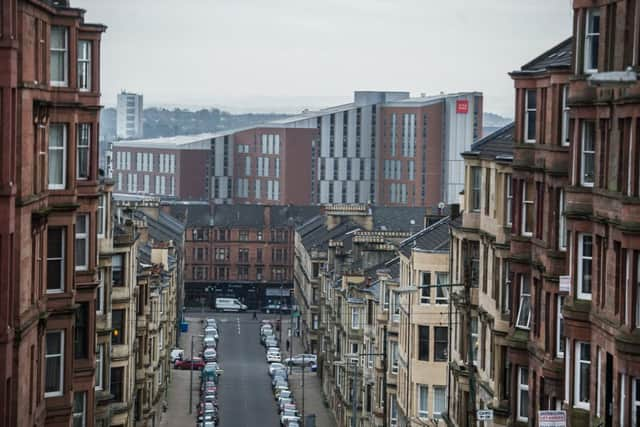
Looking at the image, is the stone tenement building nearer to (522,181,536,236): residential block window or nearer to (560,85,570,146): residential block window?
(522,181,536,236): residential block window

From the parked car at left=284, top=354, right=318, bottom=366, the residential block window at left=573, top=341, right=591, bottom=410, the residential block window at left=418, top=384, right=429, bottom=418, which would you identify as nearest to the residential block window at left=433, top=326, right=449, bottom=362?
the residential block window at left=418, top=384, right=429, bottom=418

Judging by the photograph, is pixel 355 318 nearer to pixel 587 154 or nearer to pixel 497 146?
pixel 497 146

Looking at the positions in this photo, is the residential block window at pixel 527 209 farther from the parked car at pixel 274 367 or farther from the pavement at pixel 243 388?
the parked car at pixel 274 367

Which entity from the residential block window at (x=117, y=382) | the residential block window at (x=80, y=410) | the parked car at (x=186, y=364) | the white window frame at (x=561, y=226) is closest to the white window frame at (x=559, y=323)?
the white window frame at (x=561, y=226)

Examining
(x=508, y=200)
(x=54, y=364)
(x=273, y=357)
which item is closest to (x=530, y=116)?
(x=508, y=200)

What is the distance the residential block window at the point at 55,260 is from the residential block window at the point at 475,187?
19527 mm

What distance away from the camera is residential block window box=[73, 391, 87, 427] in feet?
149

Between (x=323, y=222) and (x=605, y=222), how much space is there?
5177 inches

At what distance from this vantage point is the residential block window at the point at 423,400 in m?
66.1

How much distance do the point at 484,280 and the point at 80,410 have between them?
48.8 feet

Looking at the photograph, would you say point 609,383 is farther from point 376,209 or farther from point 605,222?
point 376,209

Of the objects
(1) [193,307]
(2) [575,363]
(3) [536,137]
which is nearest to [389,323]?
A: (3) [536,137]

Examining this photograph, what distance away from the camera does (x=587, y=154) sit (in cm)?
3559

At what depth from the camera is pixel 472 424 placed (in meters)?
51.2
